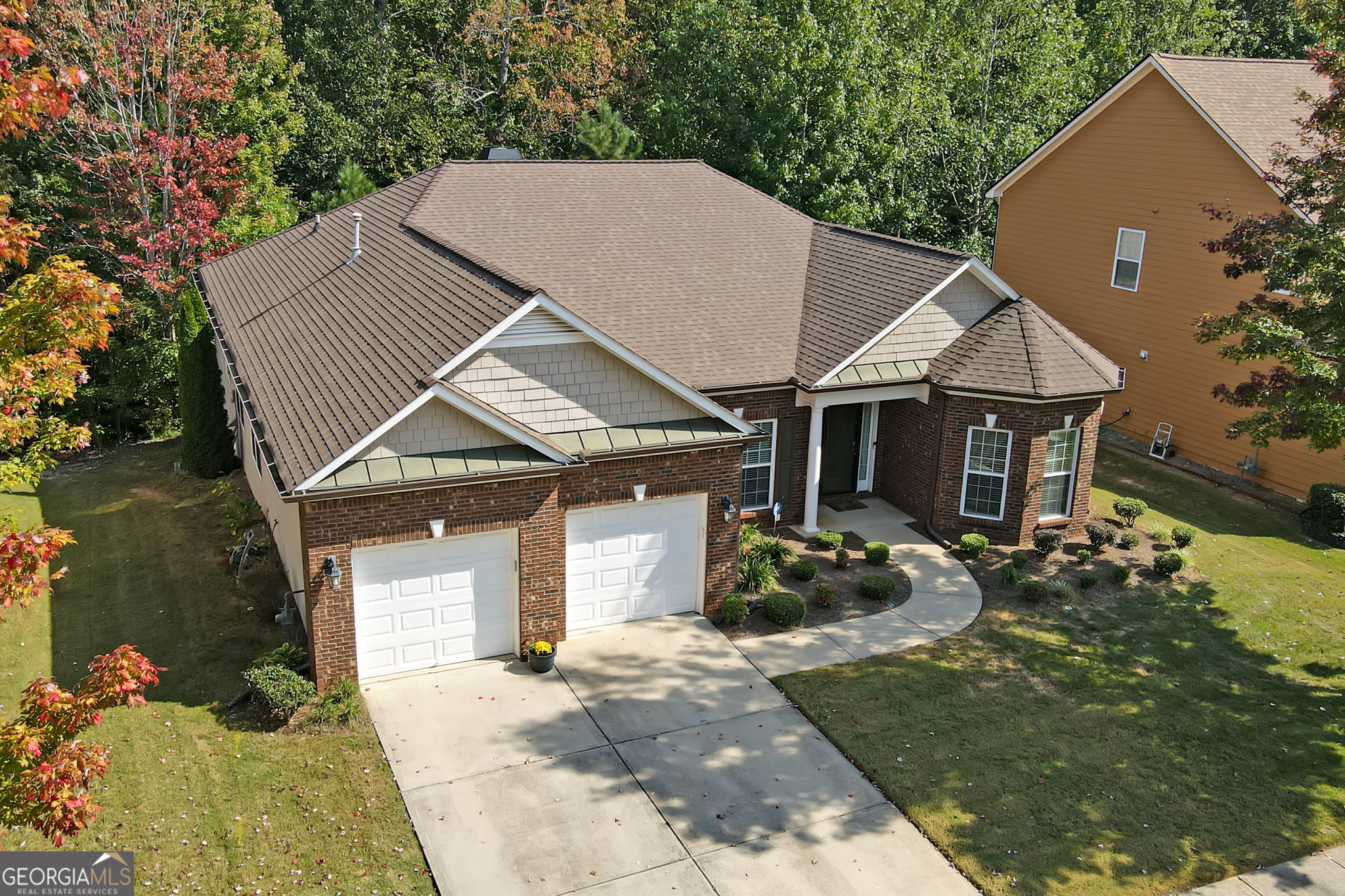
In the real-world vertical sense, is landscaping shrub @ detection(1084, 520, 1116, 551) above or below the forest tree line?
below

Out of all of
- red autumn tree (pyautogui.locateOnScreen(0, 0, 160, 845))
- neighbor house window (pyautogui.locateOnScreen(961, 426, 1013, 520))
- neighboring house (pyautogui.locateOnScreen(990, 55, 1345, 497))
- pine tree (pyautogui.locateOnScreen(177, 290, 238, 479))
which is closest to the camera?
red autumn tree (pyautogui.locateOnScreen(0, 0, 160, 845))

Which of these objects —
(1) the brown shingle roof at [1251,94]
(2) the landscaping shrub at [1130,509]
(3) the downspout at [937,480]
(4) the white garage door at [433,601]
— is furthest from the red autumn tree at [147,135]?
(1) the brown shingle roof at [1251,94]

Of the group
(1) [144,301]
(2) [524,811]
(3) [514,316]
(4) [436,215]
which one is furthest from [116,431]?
(2) [524,811]

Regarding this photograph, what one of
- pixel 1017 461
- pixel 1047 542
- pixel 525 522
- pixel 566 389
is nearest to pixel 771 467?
pixel 1017 461

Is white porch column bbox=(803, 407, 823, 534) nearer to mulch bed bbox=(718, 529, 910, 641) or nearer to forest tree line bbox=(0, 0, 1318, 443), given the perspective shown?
mulch bed bbox=(718, 529, 910, 641)

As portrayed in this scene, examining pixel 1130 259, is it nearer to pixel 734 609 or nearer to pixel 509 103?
pixel 734 609

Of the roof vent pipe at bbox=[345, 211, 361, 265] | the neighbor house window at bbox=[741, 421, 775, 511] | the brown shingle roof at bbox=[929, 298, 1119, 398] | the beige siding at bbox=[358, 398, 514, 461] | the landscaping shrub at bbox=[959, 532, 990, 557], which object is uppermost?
the roof vent pipe at bbox=[345, 211, 361, 265]

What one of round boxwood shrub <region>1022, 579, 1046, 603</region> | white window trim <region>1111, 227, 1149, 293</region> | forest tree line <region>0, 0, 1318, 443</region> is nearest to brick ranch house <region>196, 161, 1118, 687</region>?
round boxwood shrub <region>1022, 579, 1046, 603</region>

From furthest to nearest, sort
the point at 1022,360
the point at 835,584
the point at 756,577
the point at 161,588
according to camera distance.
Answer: the point at 1022,360 → the point at 835,584 → the point at 161,588 → the point at 756,577
